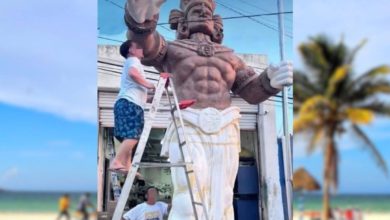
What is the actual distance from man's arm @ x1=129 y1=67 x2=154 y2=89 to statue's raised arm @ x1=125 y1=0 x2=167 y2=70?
10cm

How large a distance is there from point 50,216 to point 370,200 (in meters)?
1.62

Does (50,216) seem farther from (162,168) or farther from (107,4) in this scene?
(107,4)

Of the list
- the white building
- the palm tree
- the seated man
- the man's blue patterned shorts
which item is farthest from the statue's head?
the palm tree

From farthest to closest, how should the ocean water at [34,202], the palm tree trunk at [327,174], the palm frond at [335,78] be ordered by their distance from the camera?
the ocean water at [34,202] < the palm tree trunk at [327,174] < the palm frond at [335,78]

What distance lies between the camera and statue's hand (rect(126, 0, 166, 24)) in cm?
360

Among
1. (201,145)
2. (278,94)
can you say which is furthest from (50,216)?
(278,94)

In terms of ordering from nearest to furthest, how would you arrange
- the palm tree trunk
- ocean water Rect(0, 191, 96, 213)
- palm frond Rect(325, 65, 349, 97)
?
palm frond Rect(325, 65, 349, 97)
the palm tree trunk
ocean water Rect(0, 191, 96, 213)

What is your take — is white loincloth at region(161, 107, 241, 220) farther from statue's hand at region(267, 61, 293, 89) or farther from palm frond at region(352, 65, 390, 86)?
palm frond at region(352, 65, 390, 86)

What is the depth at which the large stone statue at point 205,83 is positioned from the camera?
3590 millimetres

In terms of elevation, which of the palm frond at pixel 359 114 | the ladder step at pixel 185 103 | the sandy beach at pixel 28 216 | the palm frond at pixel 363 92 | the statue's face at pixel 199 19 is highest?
the statue's face at pixel 199 19

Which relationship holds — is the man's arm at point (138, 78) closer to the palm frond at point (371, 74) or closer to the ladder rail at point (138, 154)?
the ladder rail at point (138, 154)

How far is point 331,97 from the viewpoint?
7.19ft

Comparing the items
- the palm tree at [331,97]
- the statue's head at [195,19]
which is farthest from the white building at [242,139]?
the palm tree at [331,97]

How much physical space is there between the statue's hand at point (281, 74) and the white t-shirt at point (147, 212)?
0.90 m
